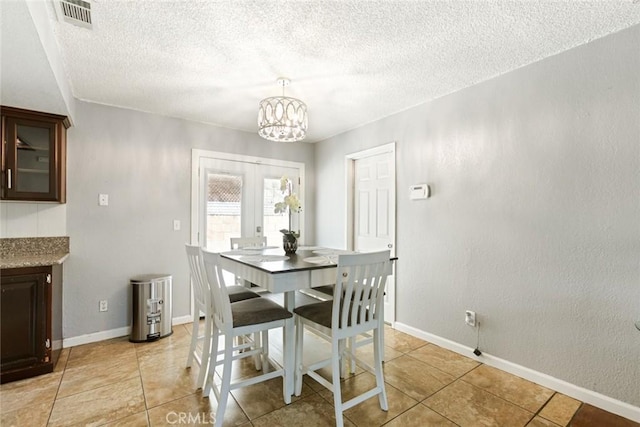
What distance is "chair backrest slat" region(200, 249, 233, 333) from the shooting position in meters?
1.77

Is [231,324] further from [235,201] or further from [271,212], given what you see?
[271,212]

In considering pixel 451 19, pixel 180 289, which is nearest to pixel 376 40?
pixel 451 19

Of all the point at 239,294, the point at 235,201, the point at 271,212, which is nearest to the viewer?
the point at 239,294

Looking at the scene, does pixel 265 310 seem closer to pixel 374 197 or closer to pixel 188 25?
pixel 188 25

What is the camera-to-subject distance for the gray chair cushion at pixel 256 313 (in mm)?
1870

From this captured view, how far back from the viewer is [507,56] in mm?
2188

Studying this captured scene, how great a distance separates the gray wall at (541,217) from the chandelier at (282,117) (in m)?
1.38

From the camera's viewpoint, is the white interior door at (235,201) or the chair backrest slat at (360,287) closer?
the chair backrest slat at (360,287)

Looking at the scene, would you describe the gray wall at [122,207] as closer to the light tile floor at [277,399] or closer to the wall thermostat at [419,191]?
the light tile floor at [277,399]

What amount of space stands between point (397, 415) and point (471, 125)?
237 centimetres

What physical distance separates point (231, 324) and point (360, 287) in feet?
2.68

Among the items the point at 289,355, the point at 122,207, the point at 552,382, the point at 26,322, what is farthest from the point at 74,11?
the point at 552,382

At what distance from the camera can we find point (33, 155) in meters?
2.55

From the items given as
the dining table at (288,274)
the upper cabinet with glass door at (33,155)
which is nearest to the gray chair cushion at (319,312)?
the dining table at (288,274)
